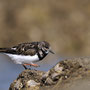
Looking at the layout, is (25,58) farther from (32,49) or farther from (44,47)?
(44,47)

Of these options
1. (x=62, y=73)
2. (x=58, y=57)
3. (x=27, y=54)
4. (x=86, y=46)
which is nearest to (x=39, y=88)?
(x=62, y=73)

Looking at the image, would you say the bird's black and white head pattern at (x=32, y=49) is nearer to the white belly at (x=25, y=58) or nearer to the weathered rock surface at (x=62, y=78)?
the white belly at (x=25, y=58)

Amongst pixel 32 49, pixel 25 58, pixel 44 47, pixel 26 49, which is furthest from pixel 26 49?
pixel 44 47

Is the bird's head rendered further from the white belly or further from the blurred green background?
the blurred green background

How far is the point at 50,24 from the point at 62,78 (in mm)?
17647

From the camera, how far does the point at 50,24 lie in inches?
1105

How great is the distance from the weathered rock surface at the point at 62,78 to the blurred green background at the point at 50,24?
45.7ft

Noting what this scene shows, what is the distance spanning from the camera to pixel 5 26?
2836cm

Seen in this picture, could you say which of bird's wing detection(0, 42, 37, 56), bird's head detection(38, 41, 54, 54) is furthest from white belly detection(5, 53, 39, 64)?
bird's head detection(38, 41, 54, 54)

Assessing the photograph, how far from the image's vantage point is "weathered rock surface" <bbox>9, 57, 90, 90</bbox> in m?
10.1

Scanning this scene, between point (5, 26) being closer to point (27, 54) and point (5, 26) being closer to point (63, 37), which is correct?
point (63, 37)

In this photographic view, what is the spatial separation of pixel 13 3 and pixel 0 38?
10.8 feet

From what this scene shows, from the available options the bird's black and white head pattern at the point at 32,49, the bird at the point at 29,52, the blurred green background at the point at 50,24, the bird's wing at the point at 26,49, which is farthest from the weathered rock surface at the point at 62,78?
the blurred green background at the point at 50,24

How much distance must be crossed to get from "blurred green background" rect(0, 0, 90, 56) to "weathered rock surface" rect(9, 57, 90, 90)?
13.9 m
